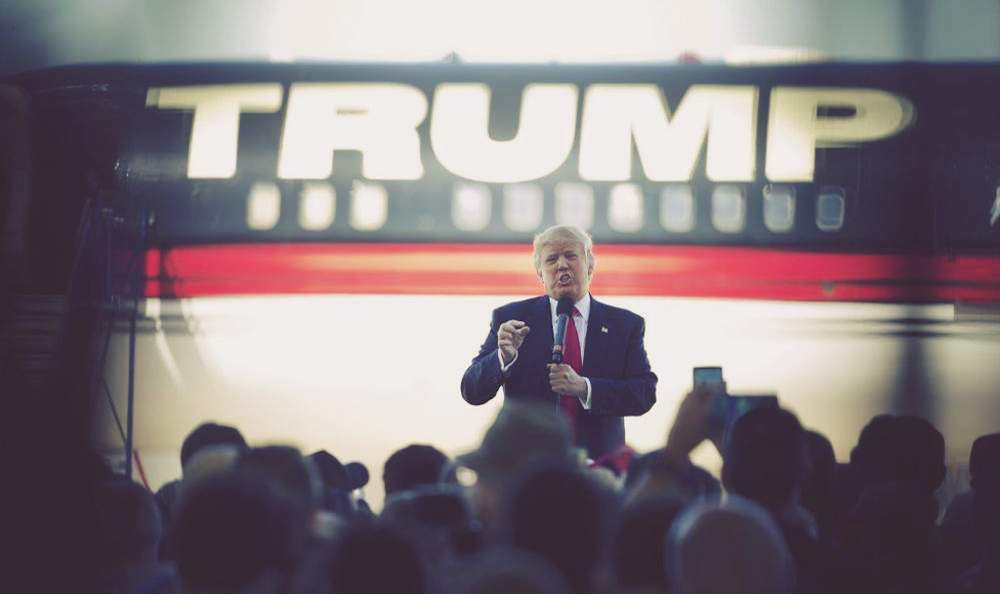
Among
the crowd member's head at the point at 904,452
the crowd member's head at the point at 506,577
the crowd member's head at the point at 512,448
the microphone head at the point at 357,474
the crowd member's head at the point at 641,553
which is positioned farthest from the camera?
the microphone head at the point at 357,474

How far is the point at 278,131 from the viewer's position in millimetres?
7703

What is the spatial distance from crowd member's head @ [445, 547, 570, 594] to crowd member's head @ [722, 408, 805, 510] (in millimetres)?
780

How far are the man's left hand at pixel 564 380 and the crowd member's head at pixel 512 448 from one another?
1.59 meters

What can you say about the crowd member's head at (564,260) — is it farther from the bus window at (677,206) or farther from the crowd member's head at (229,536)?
the bus window at (677,206)

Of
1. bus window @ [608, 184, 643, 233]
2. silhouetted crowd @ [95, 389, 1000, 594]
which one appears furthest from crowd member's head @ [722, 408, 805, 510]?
bus window @ [608, 184, 643, 233]

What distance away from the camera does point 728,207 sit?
7.69 metres

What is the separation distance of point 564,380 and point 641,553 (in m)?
2.21

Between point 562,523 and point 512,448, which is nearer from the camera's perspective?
point 562,523

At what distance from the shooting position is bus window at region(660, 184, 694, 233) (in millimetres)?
7660

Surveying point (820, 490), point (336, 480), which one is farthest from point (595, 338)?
point (336, 480)

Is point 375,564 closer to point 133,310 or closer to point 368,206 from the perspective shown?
point 368,206

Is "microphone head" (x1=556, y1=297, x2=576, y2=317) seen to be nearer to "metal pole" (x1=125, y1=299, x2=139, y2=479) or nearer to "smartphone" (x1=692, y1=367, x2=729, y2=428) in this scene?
"smartphone" (x1=692, y1=367, x2=729, y2=428)

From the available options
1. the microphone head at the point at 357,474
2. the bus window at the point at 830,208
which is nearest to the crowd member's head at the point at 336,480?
the microphone head at the point at 357,474

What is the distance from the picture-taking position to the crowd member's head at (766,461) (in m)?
2.62
